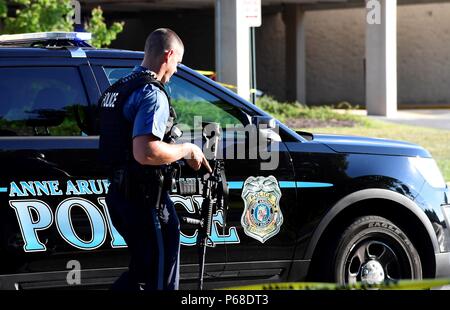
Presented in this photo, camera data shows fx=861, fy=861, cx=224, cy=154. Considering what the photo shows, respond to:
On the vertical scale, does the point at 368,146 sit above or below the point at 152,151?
below

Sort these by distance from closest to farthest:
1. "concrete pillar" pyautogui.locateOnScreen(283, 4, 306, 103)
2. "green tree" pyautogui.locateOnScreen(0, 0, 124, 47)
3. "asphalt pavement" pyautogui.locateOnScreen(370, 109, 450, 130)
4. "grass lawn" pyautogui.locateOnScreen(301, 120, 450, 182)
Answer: "green tree" pyautogui.locateOnScreen(0, 0, 124, 47) → "grass lawn" pyautogui.locateOnScreen(301, 120, 450, 182) → "asphalt pavement" pyautogui.locateOnScreen(370, 109, 450, 130) → "concrete pillar" pyautogui.locateOnScreen(283, 4, 306, 103)

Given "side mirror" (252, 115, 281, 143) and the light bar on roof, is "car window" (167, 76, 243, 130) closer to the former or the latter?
"side mirror" (252, 115, 281, 143)

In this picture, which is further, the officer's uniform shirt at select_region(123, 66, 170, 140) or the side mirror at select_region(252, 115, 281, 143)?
the side mirror at select_region(252, 115, 281, 143)

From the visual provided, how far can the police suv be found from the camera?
205 inches

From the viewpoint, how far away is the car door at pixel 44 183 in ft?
16.9

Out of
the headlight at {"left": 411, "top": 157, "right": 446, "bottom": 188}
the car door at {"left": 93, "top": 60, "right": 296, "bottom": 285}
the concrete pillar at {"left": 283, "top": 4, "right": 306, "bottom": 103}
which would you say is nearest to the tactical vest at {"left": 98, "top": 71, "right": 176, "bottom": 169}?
the car door at {"left": 93, "top": 60, "right": 296, "bottom": 285}

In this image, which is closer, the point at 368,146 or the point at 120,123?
the point at 120,123

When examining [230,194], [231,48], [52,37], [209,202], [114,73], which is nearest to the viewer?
[209,202]

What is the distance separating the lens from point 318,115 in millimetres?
21406

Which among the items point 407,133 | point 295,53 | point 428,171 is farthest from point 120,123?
point 295,53

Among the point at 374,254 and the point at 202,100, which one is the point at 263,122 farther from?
the point at 374,254

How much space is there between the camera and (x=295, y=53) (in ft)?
107

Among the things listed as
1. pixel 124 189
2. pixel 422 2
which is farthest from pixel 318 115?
pixel 124 189

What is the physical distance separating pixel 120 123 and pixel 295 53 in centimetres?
2844
